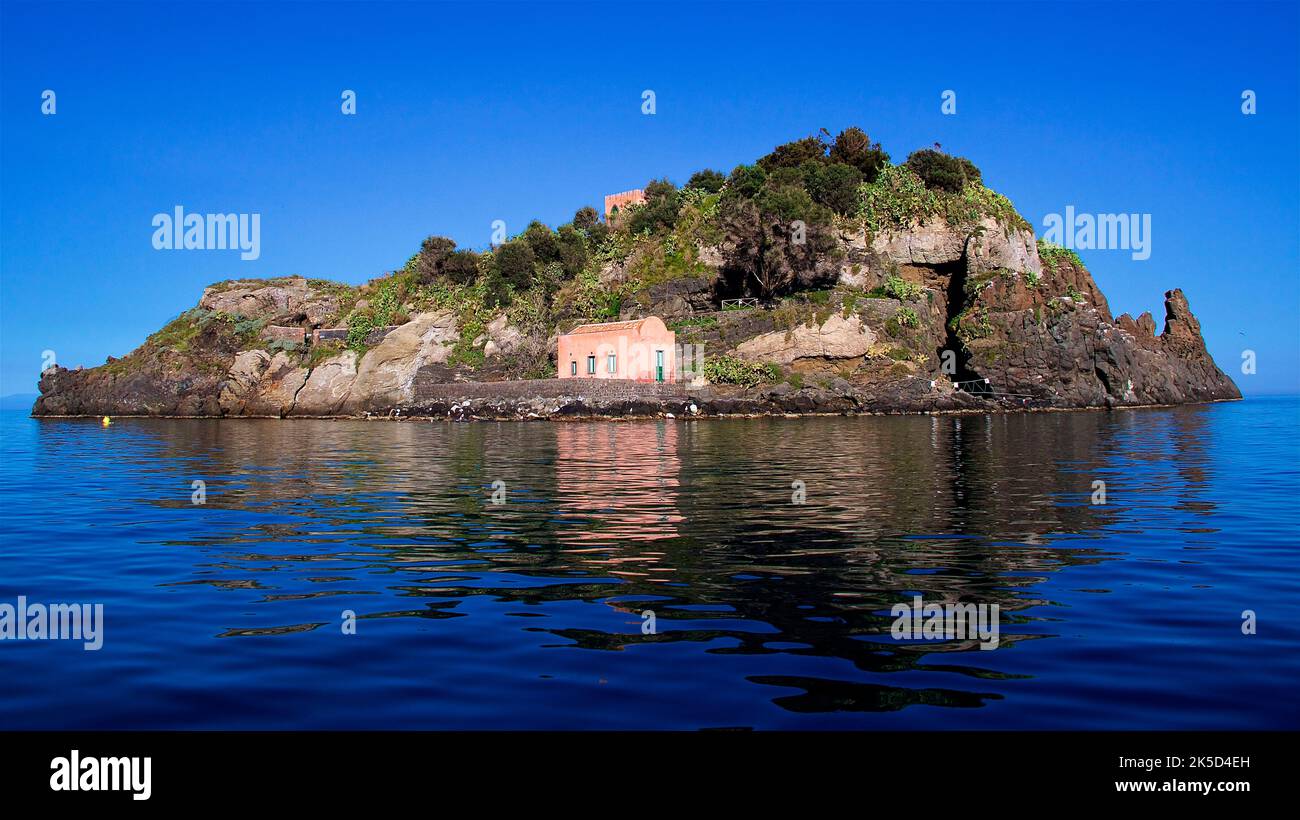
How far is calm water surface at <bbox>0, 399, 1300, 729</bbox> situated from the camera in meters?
7.95

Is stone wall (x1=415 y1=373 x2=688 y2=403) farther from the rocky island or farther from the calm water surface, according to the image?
the calm water surface

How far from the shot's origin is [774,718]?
7484 mm

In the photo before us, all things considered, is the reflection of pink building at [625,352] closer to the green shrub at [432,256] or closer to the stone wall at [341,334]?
the stone wall at [341,334]

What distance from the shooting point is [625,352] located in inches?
3265

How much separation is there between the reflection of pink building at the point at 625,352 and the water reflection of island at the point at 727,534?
42.8 metres

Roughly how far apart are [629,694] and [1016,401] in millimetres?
85533

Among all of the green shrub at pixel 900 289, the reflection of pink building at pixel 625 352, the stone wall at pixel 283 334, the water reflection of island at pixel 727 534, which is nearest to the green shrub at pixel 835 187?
the green shrub at pixel 900 289

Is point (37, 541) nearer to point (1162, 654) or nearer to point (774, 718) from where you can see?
point (774, 718)

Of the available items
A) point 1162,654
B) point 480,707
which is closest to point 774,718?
point 480,707

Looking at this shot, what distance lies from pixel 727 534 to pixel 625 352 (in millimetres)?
65895

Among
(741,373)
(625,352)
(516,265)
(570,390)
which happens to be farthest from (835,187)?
(570,390)

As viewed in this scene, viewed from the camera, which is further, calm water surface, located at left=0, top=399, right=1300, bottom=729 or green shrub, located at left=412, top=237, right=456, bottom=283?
green shrub, located at left=412, top=237, right=456, bottom=283

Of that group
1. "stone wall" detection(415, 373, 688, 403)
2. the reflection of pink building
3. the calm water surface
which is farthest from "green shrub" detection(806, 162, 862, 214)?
the calm water surface

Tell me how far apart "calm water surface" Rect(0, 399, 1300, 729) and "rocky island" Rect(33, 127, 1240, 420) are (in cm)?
5332
